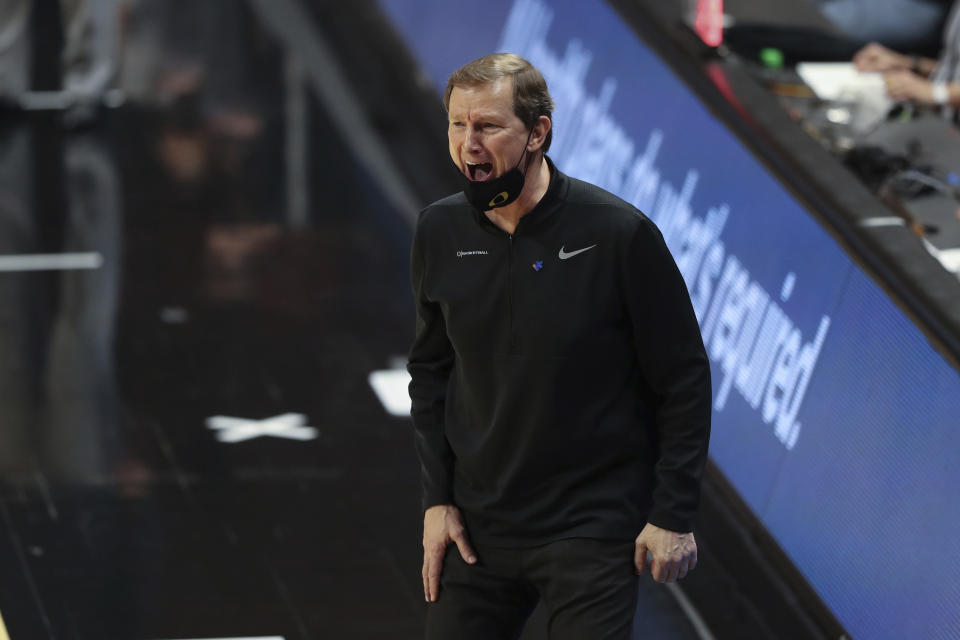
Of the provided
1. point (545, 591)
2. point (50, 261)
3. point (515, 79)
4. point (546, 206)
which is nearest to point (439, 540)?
point (545, 591)

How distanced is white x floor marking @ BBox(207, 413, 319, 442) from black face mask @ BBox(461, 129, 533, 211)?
355 centimetres

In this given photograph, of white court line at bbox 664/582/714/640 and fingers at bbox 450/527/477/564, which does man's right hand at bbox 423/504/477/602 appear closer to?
fingers at bbox 450/527/477/564

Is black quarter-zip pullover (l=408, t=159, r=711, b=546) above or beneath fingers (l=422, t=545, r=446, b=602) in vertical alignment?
above

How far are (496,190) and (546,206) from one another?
0.14 metres

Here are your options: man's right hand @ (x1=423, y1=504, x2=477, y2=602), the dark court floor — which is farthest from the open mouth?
the dark court floor

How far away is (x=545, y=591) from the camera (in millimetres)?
3289

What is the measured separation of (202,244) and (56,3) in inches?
181

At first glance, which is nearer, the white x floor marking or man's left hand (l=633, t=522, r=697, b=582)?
man's left hand (l=633, t=522, r=697, b=582)

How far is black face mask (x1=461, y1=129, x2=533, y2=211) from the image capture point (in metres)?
3.16

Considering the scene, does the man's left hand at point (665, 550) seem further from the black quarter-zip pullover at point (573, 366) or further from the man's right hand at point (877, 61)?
the man's right hand at point (877, 61)

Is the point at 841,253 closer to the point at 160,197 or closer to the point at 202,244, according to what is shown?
the point at 202,244

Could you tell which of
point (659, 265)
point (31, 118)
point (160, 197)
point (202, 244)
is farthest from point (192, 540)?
point (31, 118)

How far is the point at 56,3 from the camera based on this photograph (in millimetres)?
12617

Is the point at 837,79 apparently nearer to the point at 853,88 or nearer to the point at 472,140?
the point at 853,88
